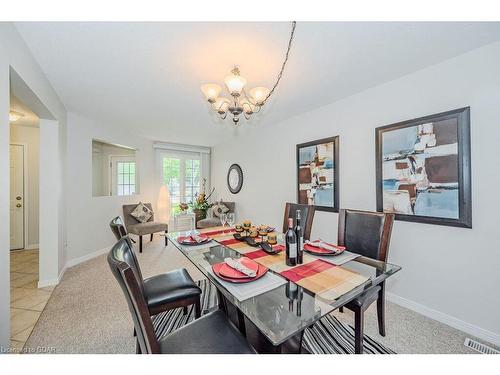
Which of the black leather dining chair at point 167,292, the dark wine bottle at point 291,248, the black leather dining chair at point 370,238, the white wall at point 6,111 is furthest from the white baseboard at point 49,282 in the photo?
the black leather dining chair at point 370,238

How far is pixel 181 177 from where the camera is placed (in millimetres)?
5477

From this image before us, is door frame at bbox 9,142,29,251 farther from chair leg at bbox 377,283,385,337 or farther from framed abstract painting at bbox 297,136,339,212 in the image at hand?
chair leg at bbox 377,283,385,337

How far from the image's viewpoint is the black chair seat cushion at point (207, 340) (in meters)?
0.98

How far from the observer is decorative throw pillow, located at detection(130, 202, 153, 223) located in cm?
407

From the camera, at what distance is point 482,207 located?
1613 mm

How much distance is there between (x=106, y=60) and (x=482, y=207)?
338 centimetres

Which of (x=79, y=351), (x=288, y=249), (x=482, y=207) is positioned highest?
(x=482, y=207)

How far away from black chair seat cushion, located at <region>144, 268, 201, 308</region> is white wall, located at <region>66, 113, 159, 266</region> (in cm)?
247

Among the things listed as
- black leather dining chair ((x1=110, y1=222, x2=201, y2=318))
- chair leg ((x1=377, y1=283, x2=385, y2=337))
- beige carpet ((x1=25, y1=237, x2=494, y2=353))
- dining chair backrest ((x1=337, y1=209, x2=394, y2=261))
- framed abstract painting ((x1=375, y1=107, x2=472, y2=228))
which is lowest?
beige carpet ((x1=25, y1=237, x2=494, y2=353))

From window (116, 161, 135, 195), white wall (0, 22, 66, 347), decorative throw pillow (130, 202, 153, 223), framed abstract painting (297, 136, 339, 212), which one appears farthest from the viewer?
window (116, 161, 135, 195)

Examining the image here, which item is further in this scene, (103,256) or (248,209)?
(248,209)

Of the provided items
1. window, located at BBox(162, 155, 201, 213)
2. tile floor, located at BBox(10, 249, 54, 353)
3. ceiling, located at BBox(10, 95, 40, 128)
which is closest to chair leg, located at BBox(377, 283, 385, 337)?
tile floor, located at BBox(10, 249, 54, 353)
